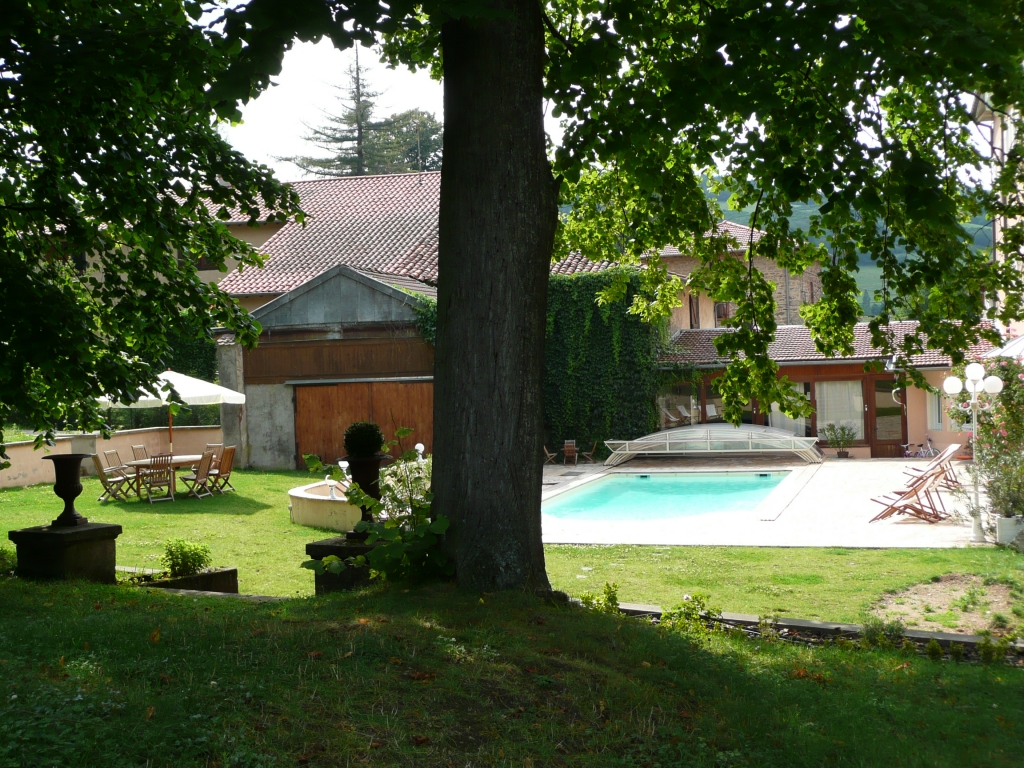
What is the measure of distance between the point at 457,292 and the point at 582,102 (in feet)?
5.42

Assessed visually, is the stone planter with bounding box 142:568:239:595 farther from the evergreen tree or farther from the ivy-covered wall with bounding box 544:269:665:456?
the evergreen tree

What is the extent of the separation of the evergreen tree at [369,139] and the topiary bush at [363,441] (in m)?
43.3

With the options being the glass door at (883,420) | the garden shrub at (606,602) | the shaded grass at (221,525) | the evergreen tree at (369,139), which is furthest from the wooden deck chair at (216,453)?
the evergreen tree at (369,139)

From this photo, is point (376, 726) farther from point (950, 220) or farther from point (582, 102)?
point (582, 102)

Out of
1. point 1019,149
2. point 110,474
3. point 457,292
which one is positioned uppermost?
point 1019,149

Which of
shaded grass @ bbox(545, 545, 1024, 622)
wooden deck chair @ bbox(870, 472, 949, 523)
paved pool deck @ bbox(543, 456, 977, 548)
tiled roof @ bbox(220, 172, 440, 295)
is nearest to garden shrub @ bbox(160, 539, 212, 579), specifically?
shaded grass @ bbox(545, 545, 1024, 622)

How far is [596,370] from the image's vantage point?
84.7 ft

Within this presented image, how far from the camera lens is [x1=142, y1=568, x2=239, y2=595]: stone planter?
8.47 metres

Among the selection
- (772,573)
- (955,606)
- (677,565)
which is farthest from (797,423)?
(955,606)

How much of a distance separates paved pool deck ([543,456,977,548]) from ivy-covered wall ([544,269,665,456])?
16.7ft

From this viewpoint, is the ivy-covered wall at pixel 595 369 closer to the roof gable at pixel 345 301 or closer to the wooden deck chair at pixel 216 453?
the roof gable at pixel 345 301

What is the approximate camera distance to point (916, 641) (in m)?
6.24

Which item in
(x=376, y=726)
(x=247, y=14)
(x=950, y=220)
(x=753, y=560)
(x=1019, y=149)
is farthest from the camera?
(x=753, y=560)

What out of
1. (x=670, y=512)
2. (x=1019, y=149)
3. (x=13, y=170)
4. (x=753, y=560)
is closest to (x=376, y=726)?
(x=1019, y=149)
